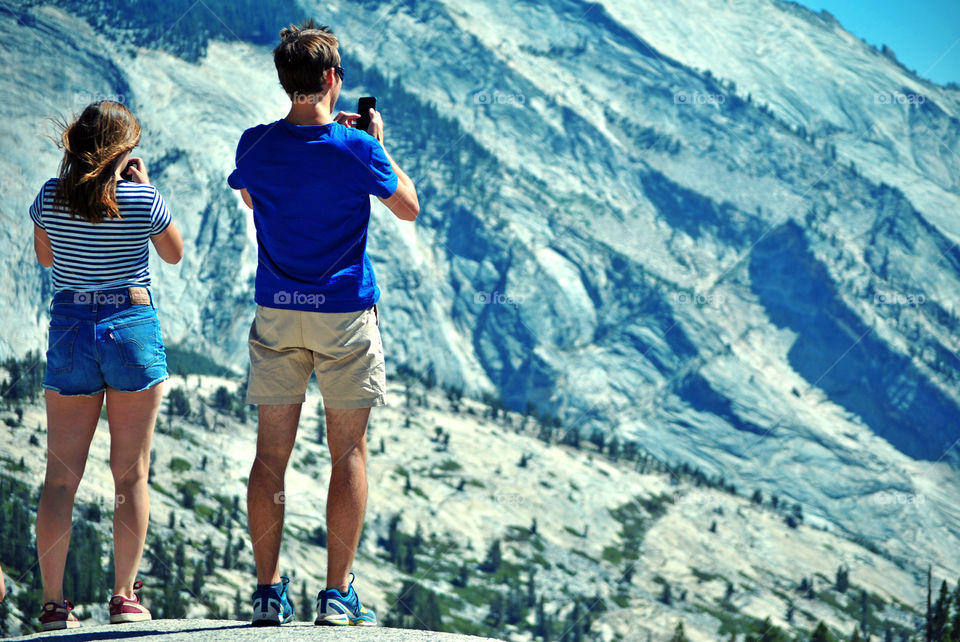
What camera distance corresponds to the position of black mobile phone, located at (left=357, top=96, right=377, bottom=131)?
32.5 feet

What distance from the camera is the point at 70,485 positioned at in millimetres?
10023

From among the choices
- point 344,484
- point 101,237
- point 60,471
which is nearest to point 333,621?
point 344,484

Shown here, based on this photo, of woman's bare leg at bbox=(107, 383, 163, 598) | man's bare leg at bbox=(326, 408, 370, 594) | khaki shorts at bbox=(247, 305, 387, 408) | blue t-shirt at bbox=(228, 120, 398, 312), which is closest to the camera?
blue t-shirt at bbox=(228, 120, 398, 312)

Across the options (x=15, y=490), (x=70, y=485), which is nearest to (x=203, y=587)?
(x=15, y=490)

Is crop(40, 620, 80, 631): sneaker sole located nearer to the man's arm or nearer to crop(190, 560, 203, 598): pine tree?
the man's arm

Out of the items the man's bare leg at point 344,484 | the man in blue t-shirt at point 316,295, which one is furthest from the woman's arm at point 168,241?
the man's bare leg at point 344,484

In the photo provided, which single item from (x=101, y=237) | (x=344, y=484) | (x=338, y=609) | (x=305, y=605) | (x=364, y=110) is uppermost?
(x=364, y=110)

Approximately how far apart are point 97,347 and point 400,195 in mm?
2907

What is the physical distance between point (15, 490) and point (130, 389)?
193 metres

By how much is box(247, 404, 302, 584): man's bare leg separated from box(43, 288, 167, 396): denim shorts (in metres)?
1.12

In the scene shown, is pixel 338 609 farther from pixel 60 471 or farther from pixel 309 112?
pixel 309 112

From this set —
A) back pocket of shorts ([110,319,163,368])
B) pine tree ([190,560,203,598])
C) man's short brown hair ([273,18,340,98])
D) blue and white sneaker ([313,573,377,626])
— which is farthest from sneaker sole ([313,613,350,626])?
pine tree ([190,560,203,598])

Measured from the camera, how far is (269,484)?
383 inches

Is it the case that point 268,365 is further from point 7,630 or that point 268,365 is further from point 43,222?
point 7,630
